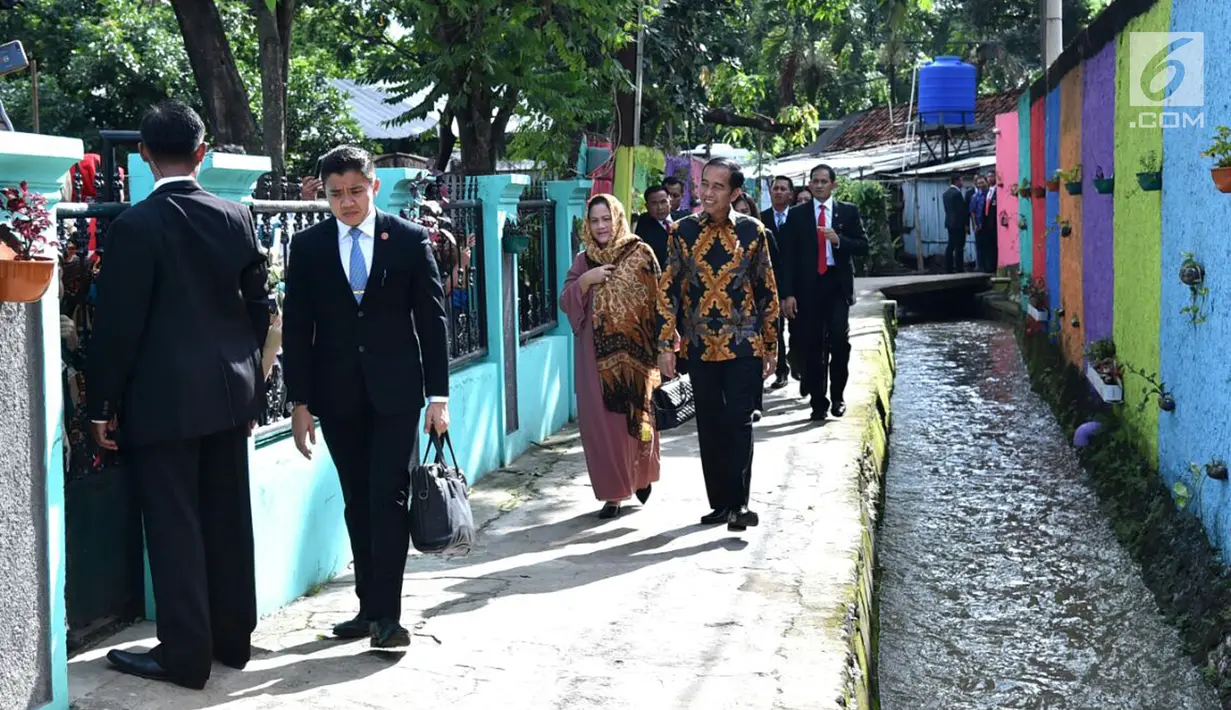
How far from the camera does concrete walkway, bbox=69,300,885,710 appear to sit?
4.55 metres

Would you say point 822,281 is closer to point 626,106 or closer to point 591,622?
point 626,106

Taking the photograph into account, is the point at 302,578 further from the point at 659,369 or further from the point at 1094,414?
the point at 1094,414

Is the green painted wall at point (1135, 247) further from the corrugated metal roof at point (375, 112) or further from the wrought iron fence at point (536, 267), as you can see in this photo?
the corrugated metal roof at point (375, 112)

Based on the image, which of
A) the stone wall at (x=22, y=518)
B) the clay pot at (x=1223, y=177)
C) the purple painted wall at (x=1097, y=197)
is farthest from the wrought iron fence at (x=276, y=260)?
the purple painted wall at (x=1097, y=197)

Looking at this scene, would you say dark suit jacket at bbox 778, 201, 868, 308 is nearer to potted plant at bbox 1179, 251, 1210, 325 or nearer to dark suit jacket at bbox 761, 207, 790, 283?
dark suit jacket at bbox 761, 207, 790, 283

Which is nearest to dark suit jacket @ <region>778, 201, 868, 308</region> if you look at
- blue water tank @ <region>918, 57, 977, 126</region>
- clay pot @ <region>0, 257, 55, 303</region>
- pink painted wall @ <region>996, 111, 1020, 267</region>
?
clay pot @ <region>0, 257, 55, 303</region>

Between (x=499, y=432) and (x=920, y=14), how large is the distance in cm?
3336

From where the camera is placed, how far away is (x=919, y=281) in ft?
72.3

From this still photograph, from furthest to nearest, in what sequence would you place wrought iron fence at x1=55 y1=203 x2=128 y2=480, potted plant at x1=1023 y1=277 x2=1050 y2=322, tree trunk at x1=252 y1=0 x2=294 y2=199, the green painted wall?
potted plant at x1=1023 y1=277 x2=1050 y2=322
tree trunk at x1=252 y1=0 x2=294 y2=199
the green painted wall
wrought iron fence at x1=55 y1=203 x2=128 y2=480

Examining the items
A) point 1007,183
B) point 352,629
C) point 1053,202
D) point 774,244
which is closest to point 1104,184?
point 774,244

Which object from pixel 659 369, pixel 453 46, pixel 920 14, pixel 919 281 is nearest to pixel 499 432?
pixel 659 369

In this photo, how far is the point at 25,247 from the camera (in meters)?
3.82

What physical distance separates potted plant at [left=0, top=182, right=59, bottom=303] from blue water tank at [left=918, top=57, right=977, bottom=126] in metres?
25.6

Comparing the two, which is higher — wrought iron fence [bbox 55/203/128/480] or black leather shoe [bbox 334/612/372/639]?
wrought iron fence [bbox 55/203/128/480]
